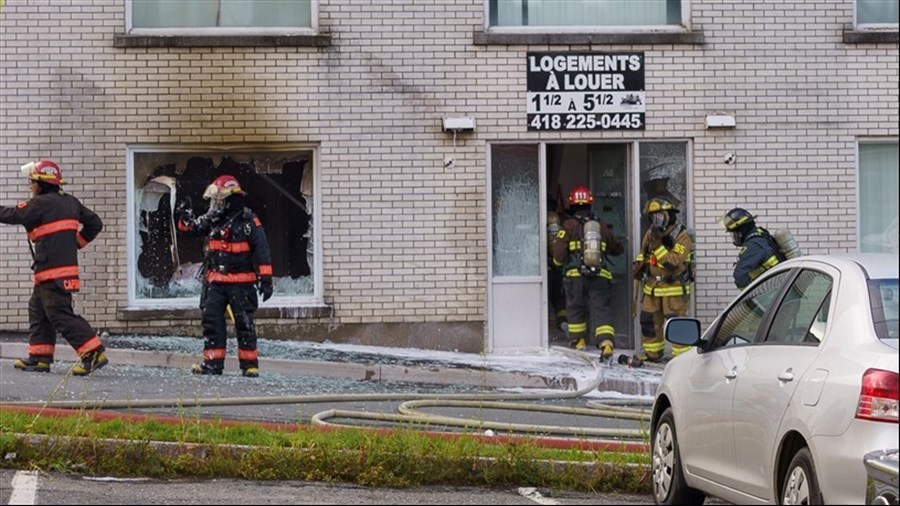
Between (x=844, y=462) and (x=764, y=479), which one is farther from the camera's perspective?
(x=764, y=479)

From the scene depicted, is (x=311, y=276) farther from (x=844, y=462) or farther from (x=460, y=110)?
(x=844, y=462)

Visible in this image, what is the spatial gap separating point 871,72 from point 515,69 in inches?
150

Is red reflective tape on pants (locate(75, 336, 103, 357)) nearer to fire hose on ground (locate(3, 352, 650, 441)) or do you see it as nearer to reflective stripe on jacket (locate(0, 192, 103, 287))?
reflective stripe on jacket (locate(0, 192, 103, 287))

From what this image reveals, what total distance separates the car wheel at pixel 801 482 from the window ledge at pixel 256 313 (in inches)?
389

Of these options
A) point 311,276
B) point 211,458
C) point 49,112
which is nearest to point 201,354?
point 311,276

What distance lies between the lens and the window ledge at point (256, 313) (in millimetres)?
15594

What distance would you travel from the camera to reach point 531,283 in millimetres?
16188

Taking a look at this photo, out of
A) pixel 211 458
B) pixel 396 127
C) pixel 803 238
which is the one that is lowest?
pixel 211 458

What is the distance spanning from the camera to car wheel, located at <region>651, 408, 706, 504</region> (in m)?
7.60

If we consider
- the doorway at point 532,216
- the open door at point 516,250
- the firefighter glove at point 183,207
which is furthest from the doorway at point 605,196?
the firefighter glove at point 183,207

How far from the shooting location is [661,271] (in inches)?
595

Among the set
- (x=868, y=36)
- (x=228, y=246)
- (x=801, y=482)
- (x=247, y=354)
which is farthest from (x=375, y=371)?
(x=801, y=482)

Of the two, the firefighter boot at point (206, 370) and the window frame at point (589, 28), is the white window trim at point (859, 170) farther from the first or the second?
the firefighter boot at point (206, 370)

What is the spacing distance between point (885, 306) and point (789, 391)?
525 mm
